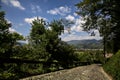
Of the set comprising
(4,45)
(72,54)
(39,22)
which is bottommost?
Result: (72,54)

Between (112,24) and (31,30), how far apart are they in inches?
676

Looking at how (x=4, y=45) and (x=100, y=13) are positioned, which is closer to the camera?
(x=4, y=45)

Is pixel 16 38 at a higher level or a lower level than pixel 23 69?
higher

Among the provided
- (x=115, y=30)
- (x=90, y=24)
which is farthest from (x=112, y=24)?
(x=90, y=24)

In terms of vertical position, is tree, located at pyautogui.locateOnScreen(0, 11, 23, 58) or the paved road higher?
tree, located at pyautogui.locateOnScreen(0, 11, 23, 58)

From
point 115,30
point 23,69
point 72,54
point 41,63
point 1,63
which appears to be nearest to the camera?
point 1,63

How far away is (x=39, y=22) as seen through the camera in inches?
1420

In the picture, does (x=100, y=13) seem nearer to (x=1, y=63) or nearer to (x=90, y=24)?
(x=90, y=24)

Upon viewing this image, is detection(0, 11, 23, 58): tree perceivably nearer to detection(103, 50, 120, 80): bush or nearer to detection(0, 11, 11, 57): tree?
detection(0, 11, 11, 57): tree

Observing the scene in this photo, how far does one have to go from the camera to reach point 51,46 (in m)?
31.8

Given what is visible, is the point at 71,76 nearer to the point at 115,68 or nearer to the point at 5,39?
the point at 115,68

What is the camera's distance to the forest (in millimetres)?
12844

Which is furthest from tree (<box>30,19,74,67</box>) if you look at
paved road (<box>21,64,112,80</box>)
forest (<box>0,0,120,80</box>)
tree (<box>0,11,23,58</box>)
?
tree (<box>0,11,23,58</box>)

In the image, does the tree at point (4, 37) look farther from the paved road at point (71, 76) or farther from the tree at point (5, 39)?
the paved road at point (71, 76)
